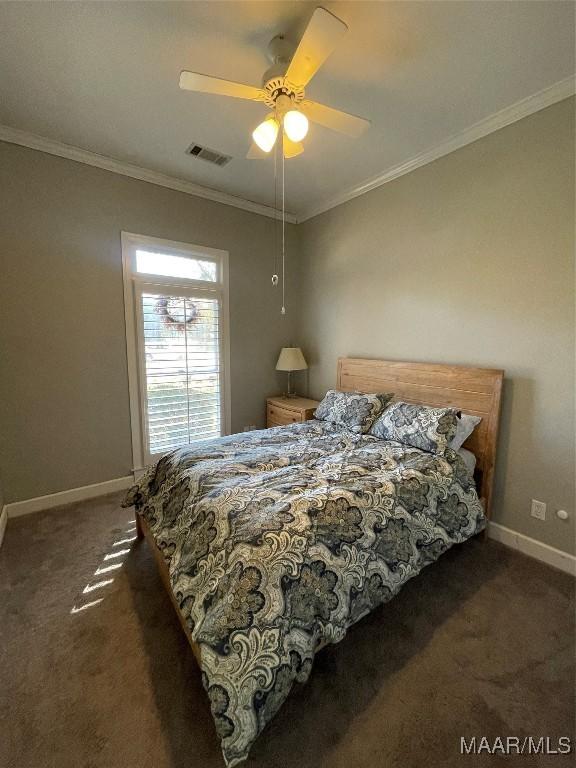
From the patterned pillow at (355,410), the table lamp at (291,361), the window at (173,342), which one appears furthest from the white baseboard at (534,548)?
the window at (173,342)

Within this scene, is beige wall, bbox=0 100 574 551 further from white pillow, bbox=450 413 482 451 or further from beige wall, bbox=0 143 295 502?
white pillow, bbox=450 413 482 451

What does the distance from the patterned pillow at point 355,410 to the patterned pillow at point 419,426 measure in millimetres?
87

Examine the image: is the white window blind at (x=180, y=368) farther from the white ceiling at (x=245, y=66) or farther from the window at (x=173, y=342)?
the white ceiling at (x=245, y=66)

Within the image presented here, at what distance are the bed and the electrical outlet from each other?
0.25 m

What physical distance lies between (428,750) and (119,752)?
3.55ft

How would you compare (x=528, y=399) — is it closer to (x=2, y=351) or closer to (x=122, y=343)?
(x=122, y=343)

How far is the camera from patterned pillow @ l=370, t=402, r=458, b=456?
6.98 feet

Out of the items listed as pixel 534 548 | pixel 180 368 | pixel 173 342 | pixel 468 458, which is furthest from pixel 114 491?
pixel 534 548

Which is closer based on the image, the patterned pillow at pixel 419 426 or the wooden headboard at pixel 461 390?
the patterned pillow at pixel 419 426

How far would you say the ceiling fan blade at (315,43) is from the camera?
3.92 feet

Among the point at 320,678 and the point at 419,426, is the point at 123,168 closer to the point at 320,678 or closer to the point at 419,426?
the point at 419,426

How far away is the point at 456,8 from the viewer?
1.46 metres

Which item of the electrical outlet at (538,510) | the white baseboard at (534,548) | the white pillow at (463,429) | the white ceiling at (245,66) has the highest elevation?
the white ceiling at (245,66)

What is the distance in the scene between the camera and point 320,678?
137 centimetres
